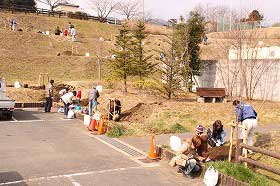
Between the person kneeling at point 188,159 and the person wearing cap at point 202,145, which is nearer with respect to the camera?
the person kneeling at point 188,159

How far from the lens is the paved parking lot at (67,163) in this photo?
27.5ft

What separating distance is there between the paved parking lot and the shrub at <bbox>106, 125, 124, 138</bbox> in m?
0.58

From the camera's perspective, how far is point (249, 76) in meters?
22.2

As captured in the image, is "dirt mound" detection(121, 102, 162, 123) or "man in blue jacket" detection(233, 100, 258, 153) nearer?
"man in blue jacket" detection(233, 100, 258, 153)

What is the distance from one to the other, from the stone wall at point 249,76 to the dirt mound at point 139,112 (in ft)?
25.0

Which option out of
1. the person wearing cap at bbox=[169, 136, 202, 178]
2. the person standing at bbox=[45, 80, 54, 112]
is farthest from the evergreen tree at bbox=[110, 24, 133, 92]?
the person wearing cap at bbox=[169, 136, 202, 178]

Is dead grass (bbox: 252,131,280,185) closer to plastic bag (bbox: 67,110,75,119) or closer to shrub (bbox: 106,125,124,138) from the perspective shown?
shrub (bbox: 106,125,124,138)

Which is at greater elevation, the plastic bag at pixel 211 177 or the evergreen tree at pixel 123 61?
the evergreen tree at pixel 123 61

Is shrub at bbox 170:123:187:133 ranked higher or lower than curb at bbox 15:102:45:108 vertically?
lower

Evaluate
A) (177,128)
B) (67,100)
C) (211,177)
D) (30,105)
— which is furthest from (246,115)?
(30,105)

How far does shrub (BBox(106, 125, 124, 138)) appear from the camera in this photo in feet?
42.0

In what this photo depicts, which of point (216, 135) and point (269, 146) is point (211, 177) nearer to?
point (216, 135)

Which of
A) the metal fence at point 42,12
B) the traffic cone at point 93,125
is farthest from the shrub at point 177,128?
the metal fence at point 42,12

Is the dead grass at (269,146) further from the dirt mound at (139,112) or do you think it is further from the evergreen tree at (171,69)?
the evergreen tree at (171,69)
